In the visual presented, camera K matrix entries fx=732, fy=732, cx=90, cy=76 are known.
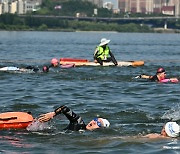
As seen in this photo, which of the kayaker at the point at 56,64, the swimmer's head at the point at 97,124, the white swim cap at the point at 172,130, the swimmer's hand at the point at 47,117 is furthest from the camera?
the kayaker at the point at 56,64

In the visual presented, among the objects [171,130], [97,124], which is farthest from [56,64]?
[171,130]

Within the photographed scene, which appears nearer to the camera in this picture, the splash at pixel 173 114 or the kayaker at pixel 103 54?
the splash at pixel 173 114

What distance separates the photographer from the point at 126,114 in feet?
63.0

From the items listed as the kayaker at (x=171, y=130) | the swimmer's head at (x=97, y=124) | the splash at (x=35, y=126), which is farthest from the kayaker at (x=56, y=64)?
the kayaker at (x=171, y=130)

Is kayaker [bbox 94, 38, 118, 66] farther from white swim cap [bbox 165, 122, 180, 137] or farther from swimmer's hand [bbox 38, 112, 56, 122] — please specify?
white swim cap [bbox 165, 122, 180, 137]

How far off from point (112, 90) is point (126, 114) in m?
5.05

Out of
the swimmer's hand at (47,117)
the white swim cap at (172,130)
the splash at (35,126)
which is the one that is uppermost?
the swimmer's hand at (47,117)

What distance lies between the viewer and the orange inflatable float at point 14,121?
52.5ft

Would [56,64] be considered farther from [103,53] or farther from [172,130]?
[172,130]

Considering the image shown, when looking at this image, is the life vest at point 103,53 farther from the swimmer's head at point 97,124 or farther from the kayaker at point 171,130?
the kayaker at point 171,130

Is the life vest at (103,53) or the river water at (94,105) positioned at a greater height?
the life vest at (103,53)

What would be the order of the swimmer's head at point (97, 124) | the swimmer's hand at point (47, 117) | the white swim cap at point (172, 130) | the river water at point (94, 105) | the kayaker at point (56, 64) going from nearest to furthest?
the river water at point (94, 105), the white swim cap at point (172, 130), the swimmer's hand at point (47, 117), the swimmer's head at point (97, 124), the kayaker at point (56, 64)

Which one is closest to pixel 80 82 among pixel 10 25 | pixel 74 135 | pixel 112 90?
pixel 112 90

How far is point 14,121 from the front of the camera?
1605 cm
